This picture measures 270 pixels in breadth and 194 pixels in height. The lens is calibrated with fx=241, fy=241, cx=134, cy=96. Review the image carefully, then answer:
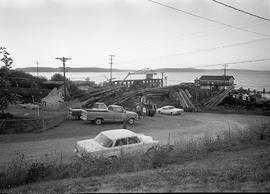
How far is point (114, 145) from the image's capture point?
1048cm

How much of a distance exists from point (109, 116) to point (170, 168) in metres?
12.4

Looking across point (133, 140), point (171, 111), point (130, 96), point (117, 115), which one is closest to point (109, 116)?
point (117, 115)

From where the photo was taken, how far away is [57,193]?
632 centimetres

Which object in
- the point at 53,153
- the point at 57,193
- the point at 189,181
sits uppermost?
the point at 189,181

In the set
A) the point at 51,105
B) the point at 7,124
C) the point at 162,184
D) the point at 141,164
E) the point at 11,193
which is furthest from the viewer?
the point at 51,105

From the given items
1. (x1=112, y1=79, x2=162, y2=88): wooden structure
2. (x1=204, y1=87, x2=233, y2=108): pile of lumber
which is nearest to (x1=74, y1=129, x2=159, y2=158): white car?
(x1=204, y1=87, x2=233, y2=108): pile of lumber

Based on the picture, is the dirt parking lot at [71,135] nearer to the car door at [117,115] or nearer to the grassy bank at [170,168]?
the car door at [117,115]

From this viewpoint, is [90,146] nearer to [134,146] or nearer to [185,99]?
[134,146]

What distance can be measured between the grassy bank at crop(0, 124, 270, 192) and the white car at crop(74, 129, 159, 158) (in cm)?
55

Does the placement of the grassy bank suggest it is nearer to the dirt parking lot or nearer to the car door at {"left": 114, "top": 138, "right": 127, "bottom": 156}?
the car door at {"left": 114, "top": 138, "right": 127, "bottom": 156}

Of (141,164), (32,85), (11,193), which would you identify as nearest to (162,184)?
(141,164)

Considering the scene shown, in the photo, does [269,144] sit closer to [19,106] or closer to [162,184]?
[162,184]

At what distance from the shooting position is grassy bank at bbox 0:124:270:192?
632 cm

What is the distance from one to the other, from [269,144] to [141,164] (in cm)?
587
